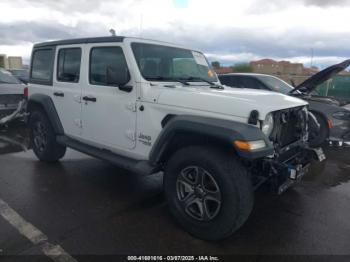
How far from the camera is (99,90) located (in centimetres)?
392

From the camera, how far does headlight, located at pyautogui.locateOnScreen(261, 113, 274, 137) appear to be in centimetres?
280

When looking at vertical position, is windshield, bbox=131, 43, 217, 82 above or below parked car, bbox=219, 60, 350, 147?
above

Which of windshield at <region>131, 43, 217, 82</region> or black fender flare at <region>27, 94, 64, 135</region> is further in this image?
black fender flare at <region>27, 94, 64, 135</region>

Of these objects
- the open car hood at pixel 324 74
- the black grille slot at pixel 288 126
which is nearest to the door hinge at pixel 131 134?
the black grille slot at pixel 288 126

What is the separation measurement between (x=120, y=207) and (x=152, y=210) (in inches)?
15.9

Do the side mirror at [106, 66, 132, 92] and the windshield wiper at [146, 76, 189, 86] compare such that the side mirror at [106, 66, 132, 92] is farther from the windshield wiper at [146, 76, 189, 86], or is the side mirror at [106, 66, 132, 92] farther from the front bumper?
the front bumper

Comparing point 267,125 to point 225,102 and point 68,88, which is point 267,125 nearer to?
point 225,102

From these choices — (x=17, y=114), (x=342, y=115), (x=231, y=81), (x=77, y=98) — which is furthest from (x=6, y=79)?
(x=342, y=115)

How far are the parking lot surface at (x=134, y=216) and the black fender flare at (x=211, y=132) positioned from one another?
33.4 inches

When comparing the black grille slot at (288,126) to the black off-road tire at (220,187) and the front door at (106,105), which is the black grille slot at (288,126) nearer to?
the black off-road tire at (220,187)

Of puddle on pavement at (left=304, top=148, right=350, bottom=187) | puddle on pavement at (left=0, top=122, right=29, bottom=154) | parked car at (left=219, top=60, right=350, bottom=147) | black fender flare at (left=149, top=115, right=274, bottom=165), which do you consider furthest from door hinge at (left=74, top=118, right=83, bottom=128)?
puddle on pavement at (left=304, top=148, right=350, bottom=187)

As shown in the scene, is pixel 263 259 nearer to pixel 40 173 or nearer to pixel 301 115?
pixel 301 115

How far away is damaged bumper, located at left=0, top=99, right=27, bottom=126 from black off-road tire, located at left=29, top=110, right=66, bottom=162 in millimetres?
2842

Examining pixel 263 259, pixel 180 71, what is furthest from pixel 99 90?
pixel 263 259
